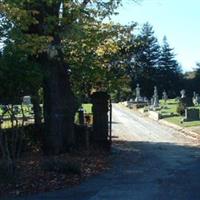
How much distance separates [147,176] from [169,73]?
91.8 metres

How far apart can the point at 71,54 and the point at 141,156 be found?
4.56m

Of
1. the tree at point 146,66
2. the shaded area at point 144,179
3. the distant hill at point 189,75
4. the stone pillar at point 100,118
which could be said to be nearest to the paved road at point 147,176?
the shaded area at point 144,179

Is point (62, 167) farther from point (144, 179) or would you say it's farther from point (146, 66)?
point (146, 66)

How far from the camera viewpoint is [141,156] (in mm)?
20516

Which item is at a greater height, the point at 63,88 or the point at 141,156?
the point at 63,88

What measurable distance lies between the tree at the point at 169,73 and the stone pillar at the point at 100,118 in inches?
3167

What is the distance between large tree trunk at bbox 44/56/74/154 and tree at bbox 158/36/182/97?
81964 millimetres

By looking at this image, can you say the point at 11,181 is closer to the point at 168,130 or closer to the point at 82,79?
the point at 82,79

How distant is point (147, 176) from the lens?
14945 mm

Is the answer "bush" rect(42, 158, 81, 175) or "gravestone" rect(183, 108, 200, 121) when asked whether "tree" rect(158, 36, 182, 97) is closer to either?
"gravestone" rect(183, 108, 200, 121)

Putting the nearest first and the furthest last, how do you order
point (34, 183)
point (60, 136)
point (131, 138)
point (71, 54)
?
point (34, 183), point (60, 136), point (71, 54), point (131, 138)

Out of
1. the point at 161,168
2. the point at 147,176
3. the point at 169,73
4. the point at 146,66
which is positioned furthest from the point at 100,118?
the point at 146,66

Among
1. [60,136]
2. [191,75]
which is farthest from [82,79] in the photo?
[191,75]

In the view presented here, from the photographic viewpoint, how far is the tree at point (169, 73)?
103 metres
